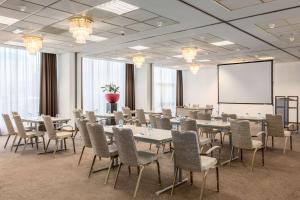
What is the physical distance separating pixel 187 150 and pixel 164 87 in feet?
39.9

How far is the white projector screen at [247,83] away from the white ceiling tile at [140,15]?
6.16 metres

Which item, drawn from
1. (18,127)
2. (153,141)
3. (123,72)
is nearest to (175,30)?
(153,141)

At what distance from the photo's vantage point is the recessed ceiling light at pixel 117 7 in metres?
4.69

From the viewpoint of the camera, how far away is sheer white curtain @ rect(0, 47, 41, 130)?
9.12 meters

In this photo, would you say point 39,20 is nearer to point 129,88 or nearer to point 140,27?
point 140,27

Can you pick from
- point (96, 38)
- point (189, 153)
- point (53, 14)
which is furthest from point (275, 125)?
point (53, 14)

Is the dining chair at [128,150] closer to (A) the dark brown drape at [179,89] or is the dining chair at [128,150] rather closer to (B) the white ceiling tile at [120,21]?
(B) the white ceiling tile at [120,21]

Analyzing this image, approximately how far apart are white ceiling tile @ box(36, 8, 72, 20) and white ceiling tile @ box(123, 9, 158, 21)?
1.21 metres

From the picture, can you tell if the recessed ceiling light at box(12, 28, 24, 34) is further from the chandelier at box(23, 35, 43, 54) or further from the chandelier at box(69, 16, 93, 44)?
the chandelier at box(69, 16, 93, 44)

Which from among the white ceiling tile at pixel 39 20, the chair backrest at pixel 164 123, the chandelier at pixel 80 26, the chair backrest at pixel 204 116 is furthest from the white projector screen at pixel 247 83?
the white ceiling tile at pixel 39 20

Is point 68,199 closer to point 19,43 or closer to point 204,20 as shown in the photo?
point 204,20

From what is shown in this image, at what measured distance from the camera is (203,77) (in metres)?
16.0

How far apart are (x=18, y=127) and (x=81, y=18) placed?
3.09 metres

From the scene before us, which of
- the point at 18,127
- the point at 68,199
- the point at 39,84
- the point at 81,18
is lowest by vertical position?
the point at 68,199
